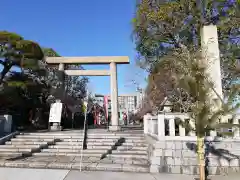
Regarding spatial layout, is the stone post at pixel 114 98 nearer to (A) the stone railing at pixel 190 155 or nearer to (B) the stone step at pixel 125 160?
(B) the stone step at pixel 125 160

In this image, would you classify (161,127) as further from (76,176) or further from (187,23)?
(187,23)

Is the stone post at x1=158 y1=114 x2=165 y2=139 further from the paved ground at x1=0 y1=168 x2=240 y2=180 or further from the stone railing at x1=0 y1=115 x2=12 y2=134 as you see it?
the stone railing at x1=0 y1=115 x2=12 y2=134

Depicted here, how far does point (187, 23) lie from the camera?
524 inches

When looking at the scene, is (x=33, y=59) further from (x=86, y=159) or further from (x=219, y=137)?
(x=219, y=137)

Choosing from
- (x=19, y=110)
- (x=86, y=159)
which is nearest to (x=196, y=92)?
(x=86, y=159)

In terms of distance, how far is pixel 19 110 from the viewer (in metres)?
16.0

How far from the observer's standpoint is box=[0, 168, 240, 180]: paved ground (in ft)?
17.1

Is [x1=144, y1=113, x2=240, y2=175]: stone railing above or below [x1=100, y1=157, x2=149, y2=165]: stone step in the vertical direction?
above

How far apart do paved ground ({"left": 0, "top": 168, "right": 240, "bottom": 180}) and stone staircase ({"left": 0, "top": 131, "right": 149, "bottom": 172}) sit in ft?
1.42

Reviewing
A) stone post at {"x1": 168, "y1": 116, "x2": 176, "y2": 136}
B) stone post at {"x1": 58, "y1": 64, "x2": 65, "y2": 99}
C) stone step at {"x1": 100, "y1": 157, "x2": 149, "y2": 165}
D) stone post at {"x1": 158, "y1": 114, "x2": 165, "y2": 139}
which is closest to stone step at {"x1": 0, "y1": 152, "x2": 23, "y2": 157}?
stone step at {"x1": 100, "y1": 157, "x2": 149, "y2": 165}

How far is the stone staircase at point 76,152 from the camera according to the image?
6332mm

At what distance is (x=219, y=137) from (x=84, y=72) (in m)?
10.4

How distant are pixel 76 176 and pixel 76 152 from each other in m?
2.61

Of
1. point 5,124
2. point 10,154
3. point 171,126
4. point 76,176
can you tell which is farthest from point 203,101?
point 5,124
